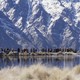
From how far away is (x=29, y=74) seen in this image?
2034cm

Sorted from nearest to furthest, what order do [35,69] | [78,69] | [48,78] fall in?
[48,78] → [35,69] → [78,69]

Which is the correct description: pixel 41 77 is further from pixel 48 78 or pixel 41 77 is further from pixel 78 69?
pixel 78 69

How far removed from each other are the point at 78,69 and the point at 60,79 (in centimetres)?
537

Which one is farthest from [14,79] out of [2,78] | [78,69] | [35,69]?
[78,69]

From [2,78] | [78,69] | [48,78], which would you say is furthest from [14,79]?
[78,69]

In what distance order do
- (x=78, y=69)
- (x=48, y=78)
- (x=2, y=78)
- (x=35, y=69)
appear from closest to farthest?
(x=2, y=78), (x=48, y=78), (x=35, y=69), (x=78, y=69)

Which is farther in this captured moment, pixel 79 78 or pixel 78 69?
pixel 78 69

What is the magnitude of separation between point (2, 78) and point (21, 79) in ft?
4.16

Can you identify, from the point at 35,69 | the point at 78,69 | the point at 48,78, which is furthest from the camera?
the point at 78,69

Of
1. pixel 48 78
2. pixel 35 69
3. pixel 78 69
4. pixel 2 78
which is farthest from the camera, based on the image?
pixel 78 69

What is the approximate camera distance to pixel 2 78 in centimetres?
1875

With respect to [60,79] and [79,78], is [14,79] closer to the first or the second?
[60,79]

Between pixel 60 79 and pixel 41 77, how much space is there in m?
1.56

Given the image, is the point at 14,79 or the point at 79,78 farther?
the point at 79,78
